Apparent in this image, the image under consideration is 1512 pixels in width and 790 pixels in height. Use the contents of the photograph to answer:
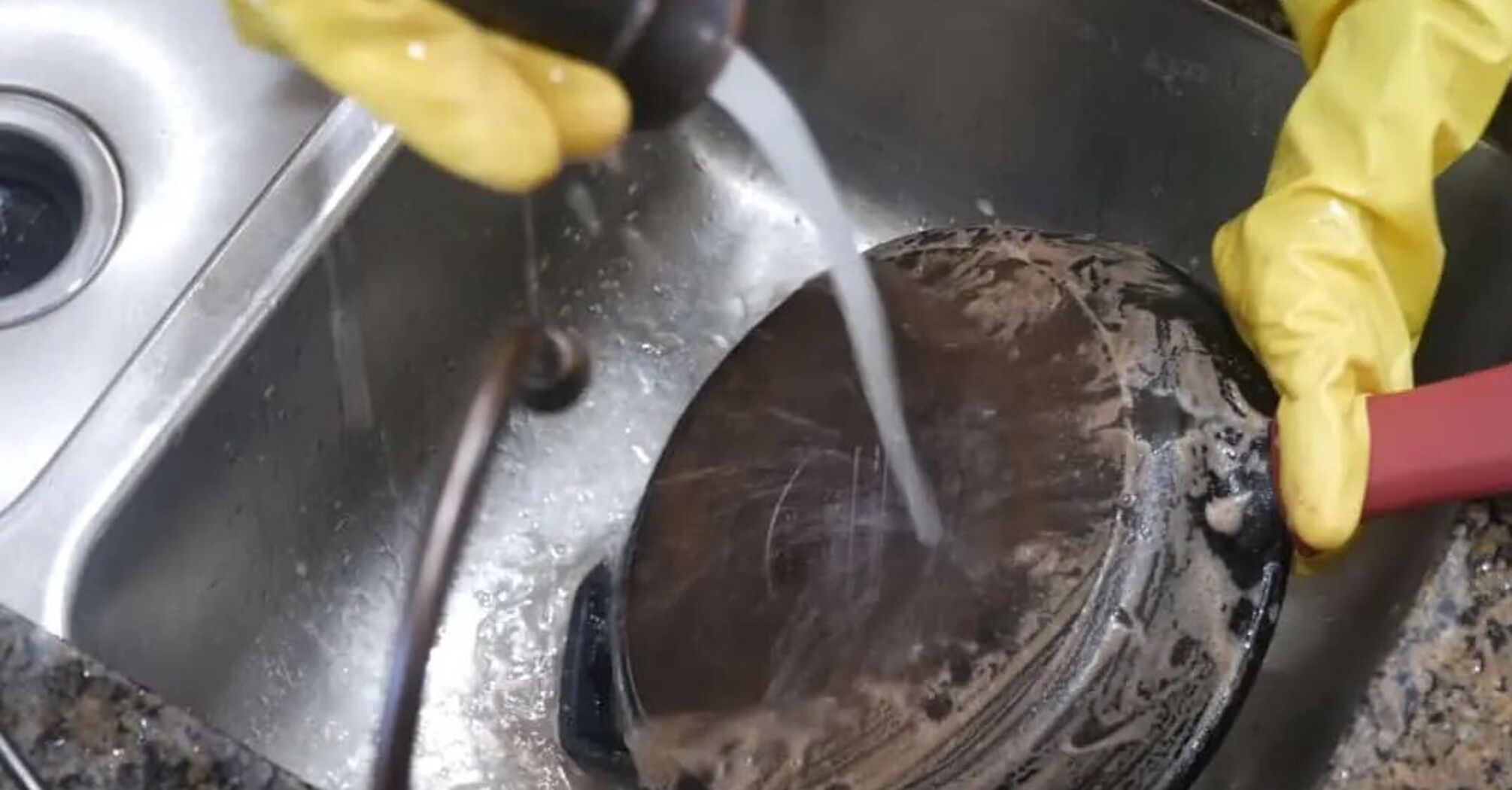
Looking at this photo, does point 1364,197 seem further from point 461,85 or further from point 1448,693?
point 461,85

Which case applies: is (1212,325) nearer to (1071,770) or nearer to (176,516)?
(1071,770)

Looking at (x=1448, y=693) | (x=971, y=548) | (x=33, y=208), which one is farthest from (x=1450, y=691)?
(x=33, y=208)

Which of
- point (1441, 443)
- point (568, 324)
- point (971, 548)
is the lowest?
point (568, 324)

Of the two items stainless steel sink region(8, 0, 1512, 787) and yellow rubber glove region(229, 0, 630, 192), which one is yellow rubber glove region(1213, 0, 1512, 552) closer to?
stainless steel sink region(8, 0, 1512, 787)

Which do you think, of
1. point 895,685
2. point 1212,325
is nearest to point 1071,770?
point 895,685

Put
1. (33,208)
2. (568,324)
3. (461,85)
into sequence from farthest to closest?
(568,324) < (33,208) < (461,85)

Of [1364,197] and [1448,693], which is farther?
[1364,197]

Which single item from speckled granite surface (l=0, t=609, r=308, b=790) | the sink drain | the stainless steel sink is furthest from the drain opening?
speckled granite surface (l=0, t=609, r=308, b=790)

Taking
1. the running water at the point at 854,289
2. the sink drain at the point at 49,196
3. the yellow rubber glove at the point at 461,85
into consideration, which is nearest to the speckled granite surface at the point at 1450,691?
the running water at the point at 854,289
